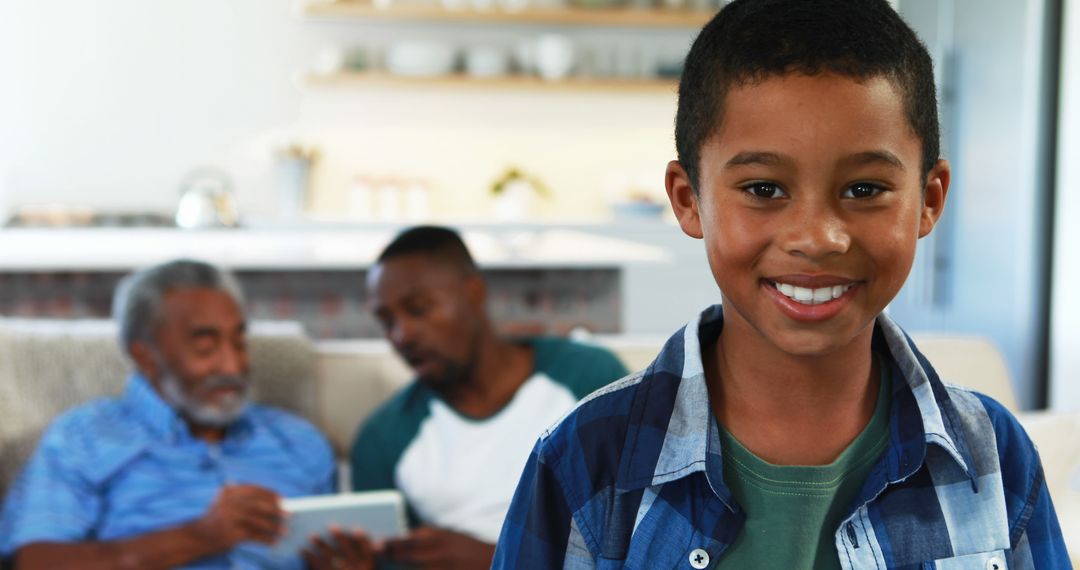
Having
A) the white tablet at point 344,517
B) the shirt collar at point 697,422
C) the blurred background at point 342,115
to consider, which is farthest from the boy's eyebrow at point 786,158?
the blurred background at point 342,115

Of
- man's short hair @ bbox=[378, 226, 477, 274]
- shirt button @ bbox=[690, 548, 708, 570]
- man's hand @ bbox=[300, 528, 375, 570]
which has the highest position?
man's short hair @ bbox=[378, 226, 477, 274]

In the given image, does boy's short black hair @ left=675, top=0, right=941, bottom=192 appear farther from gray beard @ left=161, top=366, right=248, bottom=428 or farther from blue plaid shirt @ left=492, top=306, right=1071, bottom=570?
gray beard @ left=161, top=366, right=248, bottom=428

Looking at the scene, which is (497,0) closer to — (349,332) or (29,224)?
(29,224)

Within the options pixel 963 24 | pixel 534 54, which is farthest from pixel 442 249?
pixel 534 54


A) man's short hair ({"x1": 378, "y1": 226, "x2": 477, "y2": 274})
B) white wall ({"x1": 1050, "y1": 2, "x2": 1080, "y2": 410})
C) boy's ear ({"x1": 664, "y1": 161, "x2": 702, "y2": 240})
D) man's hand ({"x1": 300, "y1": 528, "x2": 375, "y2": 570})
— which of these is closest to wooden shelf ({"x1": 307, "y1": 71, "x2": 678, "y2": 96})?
white wall ({"x1": 1050, "y1": 2, "x2": 1080, "y2": 410})

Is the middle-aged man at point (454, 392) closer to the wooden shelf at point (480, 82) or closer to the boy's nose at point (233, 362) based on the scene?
the boy's nose at point (233, 362)

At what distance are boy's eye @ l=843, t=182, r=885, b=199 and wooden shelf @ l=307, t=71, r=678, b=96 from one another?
13.3 ft

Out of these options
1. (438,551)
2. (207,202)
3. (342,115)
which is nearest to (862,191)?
(438,551)

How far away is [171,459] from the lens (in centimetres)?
159

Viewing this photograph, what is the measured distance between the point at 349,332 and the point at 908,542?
170cm

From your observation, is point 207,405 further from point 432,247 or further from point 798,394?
point 798,394

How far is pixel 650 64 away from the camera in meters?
4.81

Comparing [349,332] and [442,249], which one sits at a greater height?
[442,249]

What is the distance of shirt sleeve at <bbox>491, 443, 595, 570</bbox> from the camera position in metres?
0.63
